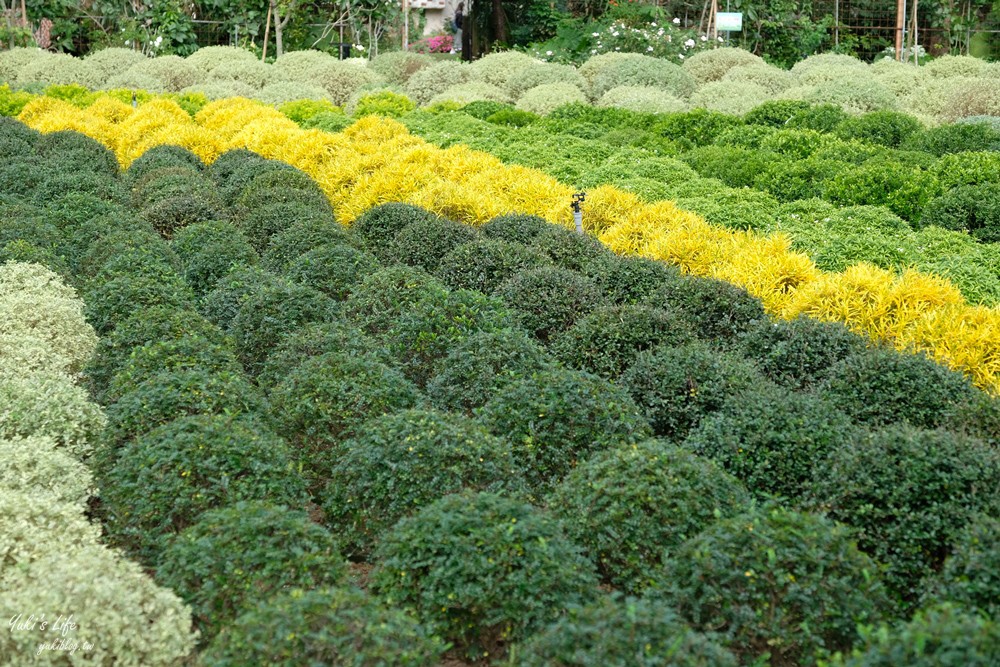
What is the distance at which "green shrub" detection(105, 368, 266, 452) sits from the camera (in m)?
4.68

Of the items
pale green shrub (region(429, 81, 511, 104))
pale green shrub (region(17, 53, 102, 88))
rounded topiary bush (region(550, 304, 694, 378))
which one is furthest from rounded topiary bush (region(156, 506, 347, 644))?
pale green shrub (region(17, 53, 102, 88))

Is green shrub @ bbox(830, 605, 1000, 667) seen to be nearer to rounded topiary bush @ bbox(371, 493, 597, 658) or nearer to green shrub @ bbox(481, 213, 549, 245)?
rounded topiary bush @ bbox(371, 493, 597, 658)

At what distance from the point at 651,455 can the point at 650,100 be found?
13.5 metres

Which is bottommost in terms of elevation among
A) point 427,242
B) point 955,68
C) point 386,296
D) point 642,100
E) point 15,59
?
point 386,296

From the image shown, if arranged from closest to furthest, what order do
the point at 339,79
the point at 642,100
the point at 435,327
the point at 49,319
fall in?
the point at 435,327
the point at 49,319
the point at 642,100
the point at 339,79

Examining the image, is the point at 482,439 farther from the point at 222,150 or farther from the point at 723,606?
the point at 222,150

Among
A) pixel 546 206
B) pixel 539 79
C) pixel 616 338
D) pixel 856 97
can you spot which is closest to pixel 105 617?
pixel 616 338

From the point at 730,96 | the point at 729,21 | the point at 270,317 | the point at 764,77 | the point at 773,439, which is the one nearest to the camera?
the point at 773,439

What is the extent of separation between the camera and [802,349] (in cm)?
557

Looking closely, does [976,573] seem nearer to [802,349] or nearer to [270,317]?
[802,349]

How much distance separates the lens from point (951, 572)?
340cm

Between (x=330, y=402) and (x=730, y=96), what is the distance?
13.7 meters

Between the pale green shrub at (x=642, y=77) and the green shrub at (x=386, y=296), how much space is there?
1310 centimetres

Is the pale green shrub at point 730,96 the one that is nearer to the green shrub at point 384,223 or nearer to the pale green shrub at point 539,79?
the pale green shrub at point 539,79
